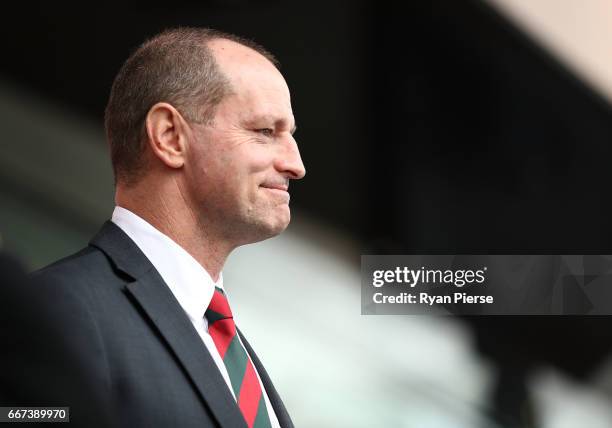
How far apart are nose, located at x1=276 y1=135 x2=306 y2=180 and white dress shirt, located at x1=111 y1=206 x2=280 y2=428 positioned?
0.50 feet

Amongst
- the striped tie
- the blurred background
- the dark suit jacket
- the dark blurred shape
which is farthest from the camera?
the blurred background

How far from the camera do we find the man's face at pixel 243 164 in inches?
43.1

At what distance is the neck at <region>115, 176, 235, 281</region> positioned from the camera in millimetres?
1096

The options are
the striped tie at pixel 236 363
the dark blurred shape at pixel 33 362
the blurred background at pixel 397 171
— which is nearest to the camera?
the dark blurred shape at pixel 33 362

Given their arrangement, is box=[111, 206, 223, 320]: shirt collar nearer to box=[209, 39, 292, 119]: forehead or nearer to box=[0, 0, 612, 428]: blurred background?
box=[209, 39, 292, 119]: forehead

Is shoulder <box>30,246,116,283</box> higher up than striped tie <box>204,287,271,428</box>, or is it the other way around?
shoulder <box>30,246,116,283</box>

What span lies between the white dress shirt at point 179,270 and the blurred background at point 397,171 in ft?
5.10

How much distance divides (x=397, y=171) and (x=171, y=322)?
2.09 meters

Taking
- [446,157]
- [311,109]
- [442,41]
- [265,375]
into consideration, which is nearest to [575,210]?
[446,157]

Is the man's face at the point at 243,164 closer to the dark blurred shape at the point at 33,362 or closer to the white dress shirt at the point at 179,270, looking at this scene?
the white dress shirt at the point at 179,270

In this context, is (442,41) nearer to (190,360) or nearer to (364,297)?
(364,297)

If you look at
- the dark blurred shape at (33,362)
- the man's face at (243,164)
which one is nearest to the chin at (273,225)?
the man's face at (243,164)

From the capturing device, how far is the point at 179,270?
1063mm

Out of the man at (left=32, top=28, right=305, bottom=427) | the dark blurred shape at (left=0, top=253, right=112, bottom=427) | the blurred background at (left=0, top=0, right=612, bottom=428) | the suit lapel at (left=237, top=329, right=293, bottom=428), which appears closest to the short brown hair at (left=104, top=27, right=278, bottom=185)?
the man at (left=32, top=28, right=305, bottom=427)
